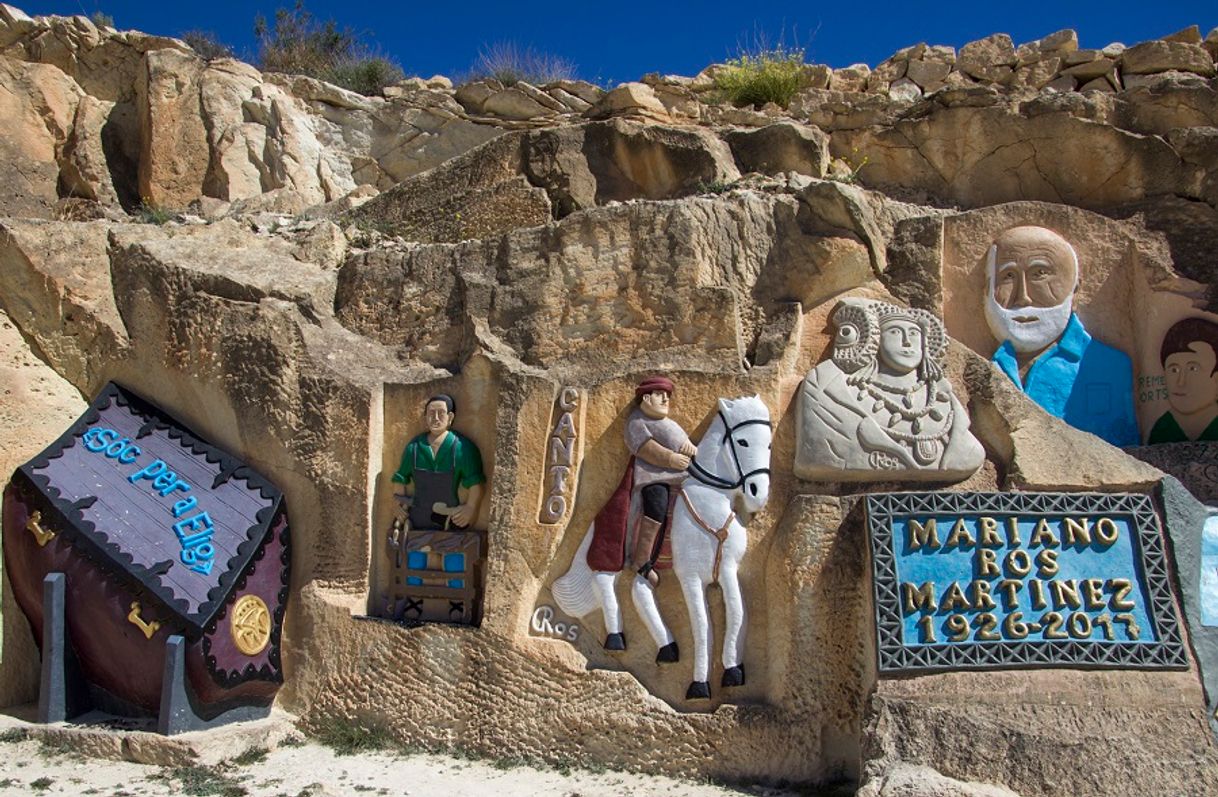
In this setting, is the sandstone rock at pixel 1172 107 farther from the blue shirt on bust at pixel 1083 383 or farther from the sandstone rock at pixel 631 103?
the sandstone rock at pixel 631 103

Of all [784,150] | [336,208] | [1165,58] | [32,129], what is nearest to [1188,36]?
[1165,58]

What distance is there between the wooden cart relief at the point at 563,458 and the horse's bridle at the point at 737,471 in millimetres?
637

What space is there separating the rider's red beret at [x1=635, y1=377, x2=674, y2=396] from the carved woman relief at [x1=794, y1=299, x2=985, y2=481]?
0.71 meters

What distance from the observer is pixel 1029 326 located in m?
6.70

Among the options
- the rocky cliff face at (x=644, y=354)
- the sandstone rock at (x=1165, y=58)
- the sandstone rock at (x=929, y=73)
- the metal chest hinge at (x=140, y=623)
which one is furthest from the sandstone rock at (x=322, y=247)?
the sandstone rock at (x=1165, y=58)

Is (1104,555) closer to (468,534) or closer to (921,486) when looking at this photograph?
(921,486)

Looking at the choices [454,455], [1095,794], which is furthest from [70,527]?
[1095,794]

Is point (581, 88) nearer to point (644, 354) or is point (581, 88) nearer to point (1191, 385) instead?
point (644, 354)

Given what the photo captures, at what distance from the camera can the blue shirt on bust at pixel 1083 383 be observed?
670 centimetres

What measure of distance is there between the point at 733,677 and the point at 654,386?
5.09 feet

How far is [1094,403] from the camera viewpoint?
6773mm

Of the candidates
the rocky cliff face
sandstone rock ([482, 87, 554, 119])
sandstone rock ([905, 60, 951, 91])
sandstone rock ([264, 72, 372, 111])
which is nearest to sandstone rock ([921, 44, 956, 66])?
sandstone rock ([905, 60, 951, 91])

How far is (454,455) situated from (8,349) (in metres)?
3.10

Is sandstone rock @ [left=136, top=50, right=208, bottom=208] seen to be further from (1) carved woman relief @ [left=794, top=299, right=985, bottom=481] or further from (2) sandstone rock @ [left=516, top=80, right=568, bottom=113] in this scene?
(1) carved woman relief @ [left=794, top=299, right=985, bottom=481]
